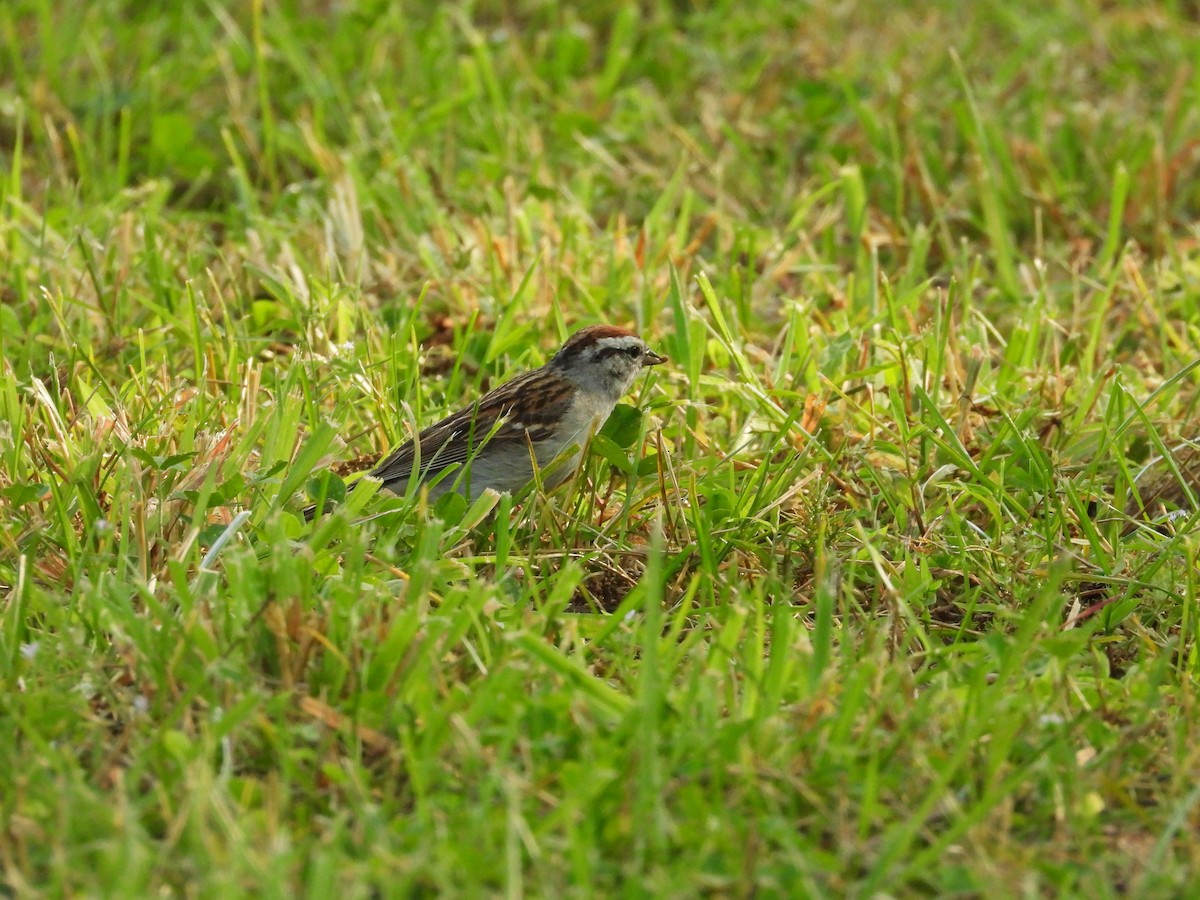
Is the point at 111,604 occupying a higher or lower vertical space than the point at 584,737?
higher

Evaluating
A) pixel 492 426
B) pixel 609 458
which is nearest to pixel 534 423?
pixel 492 426

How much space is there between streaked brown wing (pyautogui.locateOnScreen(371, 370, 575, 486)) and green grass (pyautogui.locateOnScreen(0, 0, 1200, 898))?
19cm

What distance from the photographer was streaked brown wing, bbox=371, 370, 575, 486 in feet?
15.1

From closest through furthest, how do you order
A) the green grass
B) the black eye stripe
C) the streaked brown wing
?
the green grass < the streaked brown wing < the black eye stripe

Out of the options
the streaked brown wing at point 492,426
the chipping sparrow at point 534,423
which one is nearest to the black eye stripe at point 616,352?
the chipping sparrow at point 534,423

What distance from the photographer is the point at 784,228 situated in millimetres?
6926

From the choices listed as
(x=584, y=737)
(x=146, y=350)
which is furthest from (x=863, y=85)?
(x=584, y=737)

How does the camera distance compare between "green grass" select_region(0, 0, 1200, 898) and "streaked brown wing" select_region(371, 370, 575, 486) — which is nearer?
"green grass" select_region(0, 0, 1200, 898)

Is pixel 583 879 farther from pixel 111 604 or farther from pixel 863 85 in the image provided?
pixel 863 85

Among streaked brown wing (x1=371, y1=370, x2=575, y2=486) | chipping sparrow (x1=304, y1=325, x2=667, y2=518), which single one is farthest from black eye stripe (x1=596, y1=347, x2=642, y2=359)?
streaked brown wing (x1=371, y1=370, x2=575, y2=486)

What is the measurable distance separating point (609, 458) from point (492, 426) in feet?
1.11

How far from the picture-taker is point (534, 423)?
4.84 metres

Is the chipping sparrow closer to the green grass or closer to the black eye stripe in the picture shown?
the black eye stripe

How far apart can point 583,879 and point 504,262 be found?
340 cm
